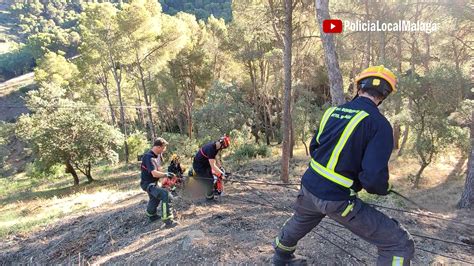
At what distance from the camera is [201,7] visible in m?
83.9

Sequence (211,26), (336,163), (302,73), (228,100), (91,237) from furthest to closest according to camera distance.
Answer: (211,26) < (302,73) < (228,100) < (91,237) < (336,163)

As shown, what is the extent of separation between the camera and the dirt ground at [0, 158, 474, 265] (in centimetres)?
464

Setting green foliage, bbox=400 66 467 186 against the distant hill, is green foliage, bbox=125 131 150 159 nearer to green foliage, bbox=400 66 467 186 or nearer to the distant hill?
green foliage, bbox=400 66 467 186

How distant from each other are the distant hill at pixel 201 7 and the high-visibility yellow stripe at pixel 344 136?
6803cm

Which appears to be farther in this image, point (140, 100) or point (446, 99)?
point (140, 100)

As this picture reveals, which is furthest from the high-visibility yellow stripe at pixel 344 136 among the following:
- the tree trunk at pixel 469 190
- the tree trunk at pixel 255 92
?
the tree trunk at pixel 255 92

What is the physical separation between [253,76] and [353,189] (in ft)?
83.2

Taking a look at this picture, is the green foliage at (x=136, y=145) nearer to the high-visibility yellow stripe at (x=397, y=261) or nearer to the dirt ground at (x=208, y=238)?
the dirt ground at (x=208, y=238)

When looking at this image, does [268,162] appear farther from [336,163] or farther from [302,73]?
[336,163]

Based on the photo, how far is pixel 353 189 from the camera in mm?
2965

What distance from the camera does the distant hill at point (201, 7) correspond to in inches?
2944

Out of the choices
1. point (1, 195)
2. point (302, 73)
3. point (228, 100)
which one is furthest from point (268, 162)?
point (1, 195)

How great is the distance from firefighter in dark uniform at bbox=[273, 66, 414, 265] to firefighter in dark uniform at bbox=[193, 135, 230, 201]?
415 centimetres

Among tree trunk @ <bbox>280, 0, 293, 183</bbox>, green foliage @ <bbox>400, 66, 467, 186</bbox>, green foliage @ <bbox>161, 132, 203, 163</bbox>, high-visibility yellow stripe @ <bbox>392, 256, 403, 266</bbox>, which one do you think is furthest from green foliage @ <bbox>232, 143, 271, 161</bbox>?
high-visibility yellow stripe @ <bbox>392, 256, 403, 266</bbox>
